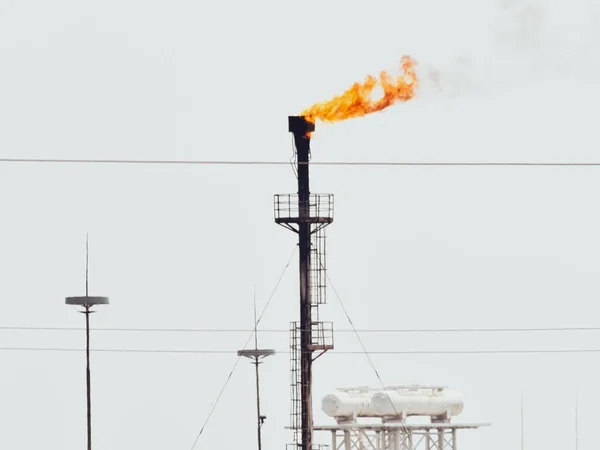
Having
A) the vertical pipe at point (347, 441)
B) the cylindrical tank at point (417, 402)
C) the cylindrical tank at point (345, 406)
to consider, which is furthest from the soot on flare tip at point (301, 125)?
the vertical pipe at point (347, 441)

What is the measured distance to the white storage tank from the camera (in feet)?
314

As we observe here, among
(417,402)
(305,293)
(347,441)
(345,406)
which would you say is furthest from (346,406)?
(305,293)

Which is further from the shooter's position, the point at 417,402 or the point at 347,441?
the point at 417,402

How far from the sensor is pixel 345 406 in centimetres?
9569

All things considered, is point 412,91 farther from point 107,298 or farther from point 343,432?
point 343,432

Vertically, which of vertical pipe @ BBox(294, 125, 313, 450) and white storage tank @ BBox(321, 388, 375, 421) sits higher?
vertical pipe @ BBox(294, 125, 313, 450)

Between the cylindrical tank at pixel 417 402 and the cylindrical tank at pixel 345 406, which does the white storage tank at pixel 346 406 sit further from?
the cylindrical tank at pixel 417 402

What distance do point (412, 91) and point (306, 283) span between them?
7958 millimetres

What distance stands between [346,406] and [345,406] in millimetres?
44

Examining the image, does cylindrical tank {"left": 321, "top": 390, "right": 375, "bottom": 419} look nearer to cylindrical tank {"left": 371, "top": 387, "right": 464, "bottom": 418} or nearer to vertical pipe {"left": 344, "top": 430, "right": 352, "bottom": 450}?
cylindrical tank {"left": 371, "top": 387, "right": 464, "bottom": 418}

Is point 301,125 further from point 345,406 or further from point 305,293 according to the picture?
point 345,406

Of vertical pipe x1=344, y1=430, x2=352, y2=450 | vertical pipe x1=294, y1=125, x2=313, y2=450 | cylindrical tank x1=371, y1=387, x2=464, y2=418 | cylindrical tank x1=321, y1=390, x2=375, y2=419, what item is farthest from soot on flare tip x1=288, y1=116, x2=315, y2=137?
vertical pipe x1=344, y1=430, x2=352, y2=450

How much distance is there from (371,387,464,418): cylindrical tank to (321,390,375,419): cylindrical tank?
512 mm

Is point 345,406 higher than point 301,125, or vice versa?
point 301,125
